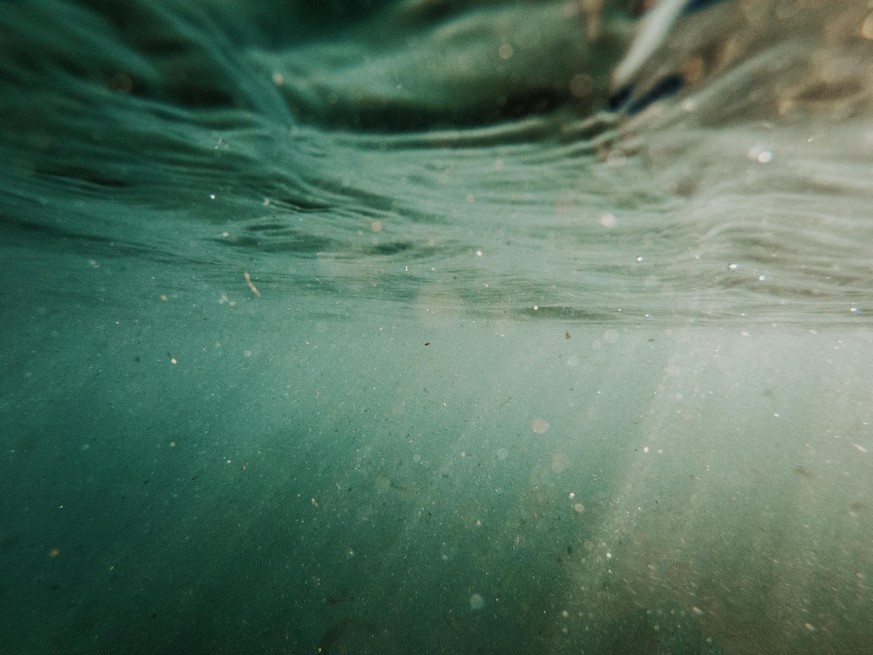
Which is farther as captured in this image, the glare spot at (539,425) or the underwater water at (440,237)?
the glare spot at (539,425)

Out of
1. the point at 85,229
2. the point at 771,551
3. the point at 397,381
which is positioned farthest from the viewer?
the point at 397,381

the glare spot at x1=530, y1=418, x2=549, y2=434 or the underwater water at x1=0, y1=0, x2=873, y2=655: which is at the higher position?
the underwater water at x1=0, y1=0, x2=873, y2=655

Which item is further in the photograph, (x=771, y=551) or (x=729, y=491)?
(x=729, y=491)

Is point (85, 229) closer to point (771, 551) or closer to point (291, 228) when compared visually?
point (291, 228)

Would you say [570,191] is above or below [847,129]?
below

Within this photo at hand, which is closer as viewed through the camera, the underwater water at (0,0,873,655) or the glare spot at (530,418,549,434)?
the underwater water at (0,0,873,655)

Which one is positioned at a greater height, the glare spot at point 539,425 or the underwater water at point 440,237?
the underwater water at point 440,237

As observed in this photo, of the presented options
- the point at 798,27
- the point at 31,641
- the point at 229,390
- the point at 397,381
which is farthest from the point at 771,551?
the point at 229,390

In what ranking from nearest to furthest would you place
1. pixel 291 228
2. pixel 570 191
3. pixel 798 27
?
pixel 798 27 < pixel 570 191 < pixel 291 228
